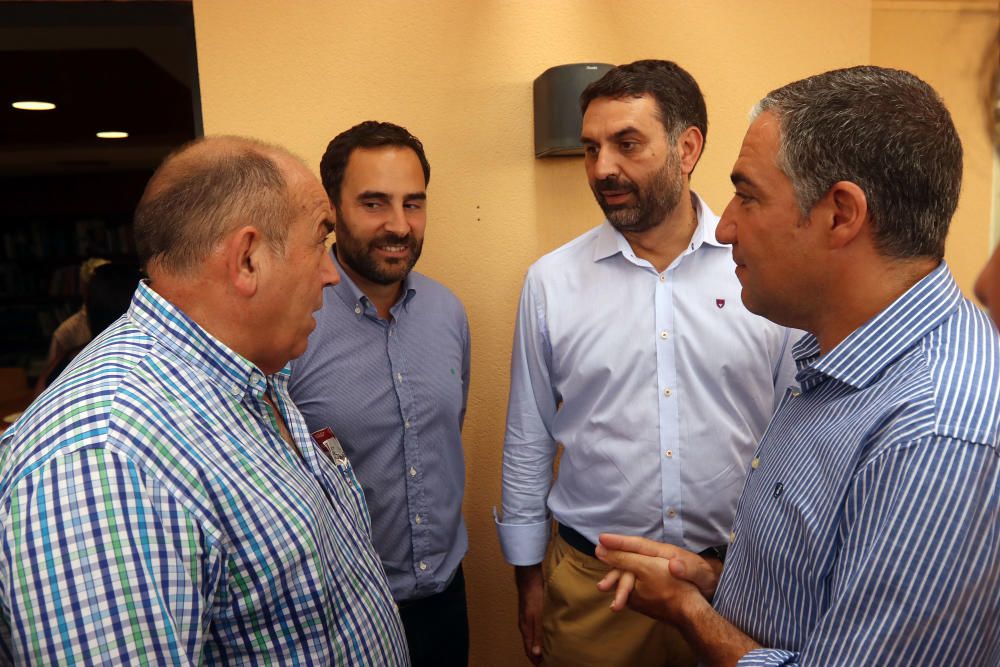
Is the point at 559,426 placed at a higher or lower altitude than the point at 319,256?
lower

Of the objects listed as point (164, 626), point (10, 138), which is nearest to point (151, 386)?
point (164, 626)

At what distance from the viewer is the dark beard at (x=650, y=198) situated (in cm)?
181

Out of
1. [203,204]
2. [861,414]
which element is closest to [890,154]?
[861,414]

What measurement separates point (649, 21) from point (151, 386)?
2.06 m

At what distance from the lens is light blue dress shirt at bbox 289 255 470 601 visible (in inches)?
70.9

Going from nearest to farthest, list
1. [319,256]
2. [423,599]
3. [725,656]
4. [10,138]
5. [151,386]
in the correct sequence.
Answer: [151,386]
[725,656]
[319,256]
[423,599]
[10,138]

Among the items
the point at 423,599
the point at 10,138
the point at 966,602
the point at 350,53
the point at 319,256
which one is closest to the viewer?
the point at 966,602

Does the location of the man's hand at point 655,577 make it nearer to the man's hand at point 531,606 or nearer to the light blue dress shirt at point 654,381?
the light blue dress shirt at point 654,381

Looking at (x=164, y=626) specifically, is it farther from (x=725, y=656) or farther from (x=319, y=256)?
(x=725, y=656)

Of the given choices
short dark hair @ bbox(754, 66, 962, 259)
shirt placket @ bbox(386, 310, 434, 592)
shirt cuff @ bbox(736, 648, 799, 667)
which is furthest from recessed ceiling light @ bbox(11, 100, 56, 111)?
shirt cuff @ bbox(736, 648, 799, 667)

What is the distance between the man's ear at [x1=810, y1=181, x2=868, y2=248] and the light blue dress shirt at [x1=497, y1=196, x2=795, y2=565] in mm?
731

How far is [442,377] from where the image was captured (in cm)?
197

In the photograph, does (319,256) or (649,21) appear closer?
(319,256)

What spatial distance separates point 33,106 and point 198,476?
2.96 m
